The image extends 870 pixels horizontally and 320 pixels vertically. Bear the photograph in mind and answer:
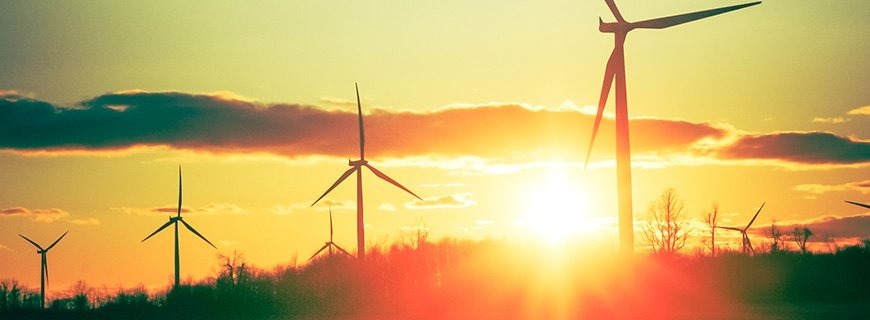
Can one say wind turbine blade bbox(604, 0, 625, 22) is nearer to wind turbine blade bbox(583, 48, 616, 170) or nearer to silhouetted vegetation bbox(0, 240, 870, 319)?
wind turbine blade bbox(583, 48, 616, 170)

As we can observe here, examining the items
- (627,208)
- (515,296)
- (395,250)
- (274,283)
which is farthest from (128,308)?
(627,208)

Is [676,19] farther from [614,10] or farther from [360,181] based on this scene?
[360,181]

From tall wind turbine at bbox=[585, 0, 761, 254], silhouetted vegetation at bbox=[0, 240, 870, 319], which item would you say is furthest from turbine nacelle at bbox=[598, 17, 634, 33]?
silhouetted vegetation at bbox=[0, 240, 870, 319]

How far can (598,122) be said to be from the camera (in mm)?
79000

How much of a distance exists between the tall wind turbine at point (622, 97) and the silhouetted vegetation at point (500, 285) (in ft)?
87.7

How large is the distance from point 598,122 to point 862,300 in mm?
45638

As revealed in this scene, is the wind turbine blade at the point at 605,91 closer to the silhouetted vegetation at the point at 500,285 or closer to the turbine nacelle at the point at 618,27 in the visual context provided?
the turbine nacelle at the point at 618,27

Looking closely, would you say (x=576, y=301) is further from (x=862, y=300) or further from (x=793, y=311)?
(x=862, y=300)

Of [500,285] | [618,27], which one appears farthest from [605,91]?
[500,285]

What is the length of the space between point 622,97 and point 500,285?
45956mm

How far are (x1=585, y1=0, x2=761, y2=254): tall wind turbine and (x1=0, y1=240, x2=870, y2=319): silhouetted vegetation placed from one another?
26.7m

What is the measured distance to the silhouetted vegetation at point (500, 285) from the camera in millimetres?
106688

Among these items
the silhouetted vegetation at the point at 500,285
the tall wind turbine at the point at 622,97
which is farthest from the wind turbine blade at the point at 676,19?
the silhouetted vegetation at the point at 500,285

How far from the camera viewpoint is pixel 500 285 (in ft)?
385
